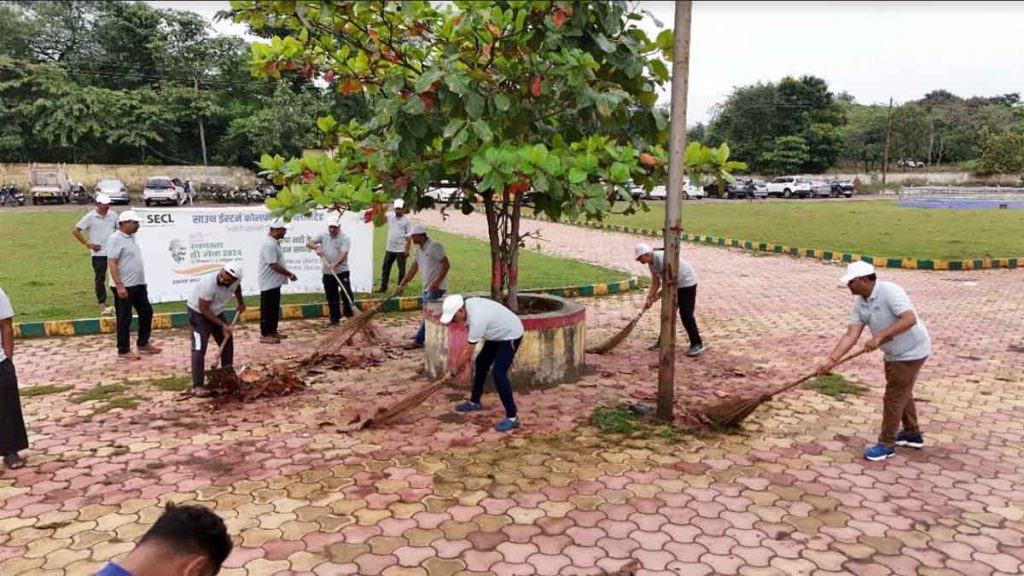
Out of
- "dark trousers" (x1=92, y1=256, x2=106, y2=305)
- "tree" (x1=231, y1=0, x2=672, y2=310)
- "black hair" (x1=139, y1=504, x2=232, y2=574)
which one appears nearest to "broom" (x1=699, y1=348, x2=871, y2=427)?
"tree" (x1=231, y1=0, x2=672, y2=310)

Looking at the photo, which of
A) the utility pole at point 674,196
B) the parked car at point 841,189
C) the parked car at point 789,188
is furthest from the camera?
the parked car at point 841,189

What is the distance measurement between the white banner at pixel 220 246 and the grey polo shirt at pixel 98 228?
81 cm

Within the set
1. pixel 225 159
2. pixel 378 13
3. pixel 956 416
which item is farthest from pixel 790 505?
pixel 225 159

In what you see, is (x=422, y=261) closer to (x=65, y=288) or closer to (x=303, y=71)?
(x=303, y=71)

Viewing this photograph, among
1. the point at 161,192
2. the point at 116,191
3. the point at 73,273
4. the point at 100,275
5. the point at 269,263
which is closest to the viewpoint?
the point at 269,263

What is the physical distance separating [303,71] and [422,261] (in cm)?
258

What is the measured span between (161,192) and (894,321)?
31.2m

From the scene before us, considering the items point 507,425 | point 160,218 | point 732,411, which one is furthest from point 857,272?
point 160,218

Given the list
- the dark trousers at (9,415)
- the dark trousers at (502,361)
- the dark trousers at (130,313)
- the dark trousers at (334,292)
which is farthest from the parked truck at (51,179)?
the dark trousers at (502,361)

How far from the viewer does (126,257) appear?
7477 mm

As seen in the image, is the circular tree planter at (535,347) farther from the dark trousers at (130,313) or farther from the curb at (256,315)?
the curb at (256,315)

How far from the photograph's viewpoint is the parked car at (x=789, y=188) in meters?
43.7

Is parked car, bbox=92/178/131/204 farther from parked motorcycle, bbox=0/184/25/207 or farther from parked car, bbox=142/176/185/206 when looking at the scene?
parked motorcycle, bbox=0/184/25/207

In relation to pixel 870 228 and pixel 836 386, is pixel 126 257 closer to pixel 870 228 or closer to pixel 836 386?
pixel 836 386
